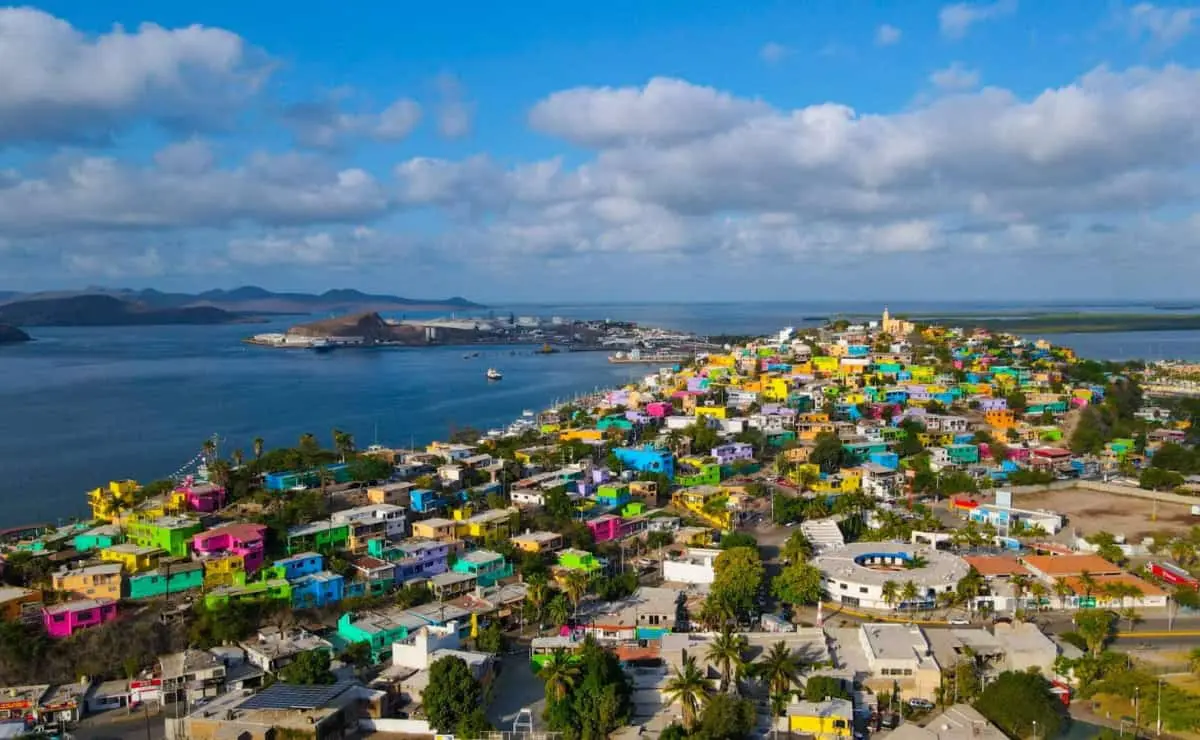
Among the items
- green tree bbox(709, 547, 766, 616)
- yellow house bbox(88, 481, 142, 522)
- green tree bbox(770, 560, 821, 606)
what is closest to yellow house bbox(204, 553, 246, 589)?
yellow house bbox(88, 481, 142, 522)

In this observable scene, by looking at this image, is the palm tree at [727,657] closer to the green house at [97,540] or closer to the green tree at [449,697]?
the green tree at [449,697]

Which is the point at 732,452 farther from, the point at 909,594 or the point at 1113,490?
the point at 909,594

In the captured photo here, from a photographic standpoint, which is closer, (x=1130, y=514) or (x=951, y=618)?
(x=951, y=618)

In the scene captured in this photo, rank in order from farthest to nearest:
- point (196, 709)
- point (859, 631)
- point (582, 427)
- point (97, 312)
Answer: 1. point (97, 312)
2. point (582, 427)
3. point (859, 631)
4. point (196, 709)

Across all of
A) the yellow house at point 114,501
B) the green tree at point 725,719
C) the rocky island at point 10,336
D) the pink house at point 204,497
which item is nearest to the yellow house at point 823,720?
the green tree at point 725,719

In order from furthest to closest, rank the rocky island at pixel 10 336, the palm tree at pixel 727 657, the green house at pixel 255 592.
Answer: the rocky island at pixel 10 336, the green house at pixel 255 592, the palm tree at pixel 727 657

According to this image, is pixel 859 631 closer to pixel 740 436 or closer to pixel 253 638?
pixel 253 638

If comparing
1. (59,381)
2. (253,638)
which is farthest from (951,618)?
(59,381)
